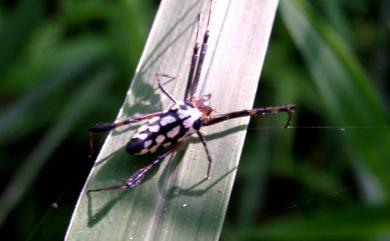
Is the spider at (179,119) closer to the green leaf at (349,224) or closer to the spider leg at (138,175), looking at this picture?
the spider leg at (138,175)

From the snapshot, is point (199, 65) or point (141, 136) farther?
point (199, 65)

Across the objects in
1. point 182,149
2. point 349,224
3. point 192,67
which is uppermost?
point 192,67

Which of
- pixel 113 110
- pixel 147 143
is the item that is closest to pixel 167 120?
pixel 147 143

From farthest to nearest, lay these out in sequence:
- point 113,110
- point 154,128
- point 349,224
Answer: point 113,110, point 349,224, point 154,128

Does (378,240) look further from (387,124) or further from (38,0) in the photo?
(38,0)

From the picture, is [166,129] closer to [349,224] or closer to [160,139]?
[160,139]

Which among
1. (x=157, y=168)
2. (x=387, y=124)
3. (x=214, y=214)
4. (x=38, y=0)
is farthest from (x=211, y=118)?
(x=38, y=0)
